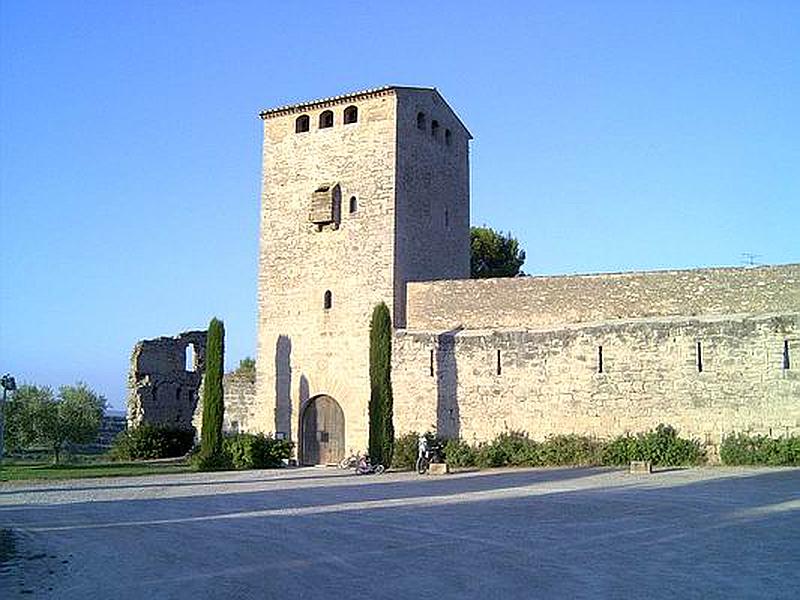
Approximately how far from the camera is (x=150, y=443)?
3238cm

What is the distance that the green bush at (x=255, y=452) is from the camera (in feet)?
80.7

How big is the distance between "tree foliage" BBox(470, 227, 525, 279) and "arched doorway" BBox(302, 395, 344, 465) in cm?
1654

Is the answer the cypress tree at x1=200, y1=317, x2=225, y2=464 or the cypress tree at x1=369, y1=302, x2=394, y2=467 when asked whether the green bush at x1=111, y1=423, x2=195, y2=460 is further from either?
the cypress tree at x1=369, y1=302, x2=394, y2=467

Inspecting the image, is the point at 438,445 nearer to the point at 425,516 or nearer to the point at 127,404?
the point at 425,516

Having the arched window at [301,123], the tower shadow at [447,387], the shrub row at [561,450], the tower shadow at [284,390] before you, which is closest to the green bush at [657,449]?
the shrub row at [561,450]

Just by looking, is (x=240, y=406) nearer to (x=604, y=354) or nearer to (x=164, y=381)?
(x=164, y=381)

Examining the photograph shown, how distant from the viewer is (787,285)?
66.1 ft

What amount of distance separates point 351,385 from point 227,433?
480 centimetres

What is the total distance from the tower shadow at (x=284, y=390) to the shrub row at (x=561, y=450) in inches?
167

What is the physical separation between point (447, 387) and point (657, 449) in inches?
232

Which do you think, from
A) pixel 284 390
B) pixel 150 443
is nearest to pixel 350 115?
pixel 284 390

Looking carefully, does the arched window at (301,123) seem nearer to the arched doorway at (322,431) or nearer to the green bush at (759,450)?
the arched doorway at (322,431)

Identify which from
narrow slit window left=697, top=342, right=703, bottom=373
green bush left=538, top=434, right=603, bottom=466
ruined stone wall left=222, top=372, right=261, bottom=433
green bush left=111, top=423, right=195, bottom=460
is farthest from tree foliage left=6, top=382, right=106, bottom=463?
narrow slit window left=697, top=342, right=703, bottom=373

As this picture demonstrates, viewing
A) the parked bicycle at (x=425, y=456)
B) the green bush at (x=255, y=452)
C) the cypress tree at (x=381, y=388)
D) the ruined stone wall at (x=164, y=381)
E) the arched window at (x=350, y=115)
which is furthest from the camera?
the ruined stone wall at (x=164, y=381)
